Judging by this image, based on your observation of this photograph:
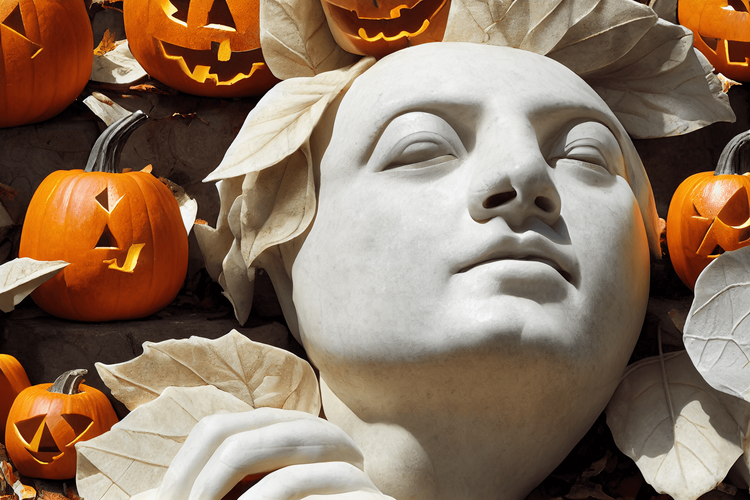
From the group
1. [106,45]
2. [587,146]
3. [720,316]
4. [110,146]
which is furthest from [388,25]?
[106,45]

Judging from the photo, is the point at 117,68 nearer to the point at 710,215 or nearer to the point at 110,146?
the point at 110,146

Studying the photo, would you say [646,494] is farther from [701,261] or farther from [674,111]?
[674,111]

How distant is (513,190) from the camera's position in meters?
1.60

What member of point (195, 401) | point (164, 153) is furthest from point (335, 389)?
point (164, 153)

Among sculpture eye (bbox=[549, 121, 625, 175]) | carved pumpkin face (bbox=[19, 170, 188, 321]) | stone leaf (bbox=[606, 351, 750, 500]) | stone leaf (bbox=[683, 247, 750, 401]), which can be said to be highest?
sculpture eye (bbox=[549, 121, 625, 175])

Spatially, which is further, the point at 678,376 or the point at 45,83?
the point at 45,83

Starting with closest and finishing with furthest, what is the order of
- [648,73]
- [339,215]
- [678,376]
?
[339,215]
[678,376]
[648,73]

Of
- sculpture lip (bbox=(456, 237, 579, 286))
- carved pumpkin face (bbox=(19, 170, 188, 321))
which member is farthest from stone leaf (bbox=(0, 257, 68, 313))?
sculpture lip (bbox=(456, 237, 579, 286))

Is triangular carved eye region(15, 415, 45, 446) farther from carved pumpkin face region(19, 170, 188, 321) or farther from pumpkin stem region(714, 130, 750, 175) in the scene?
pumpkin stem region(714, 130, 750, 175)

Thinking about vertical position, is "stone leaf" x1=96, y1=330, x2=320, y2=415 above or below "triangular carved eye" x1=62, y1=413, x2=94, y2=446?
above

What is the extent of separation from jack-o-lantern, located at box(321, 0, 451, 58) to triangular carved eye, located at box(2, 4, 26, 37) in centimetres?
99

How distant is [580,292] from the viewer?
1642mm

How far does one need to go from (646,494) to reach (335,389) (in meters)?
0.90

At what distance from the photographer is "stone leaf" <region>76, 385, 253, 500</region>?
1649 mm
